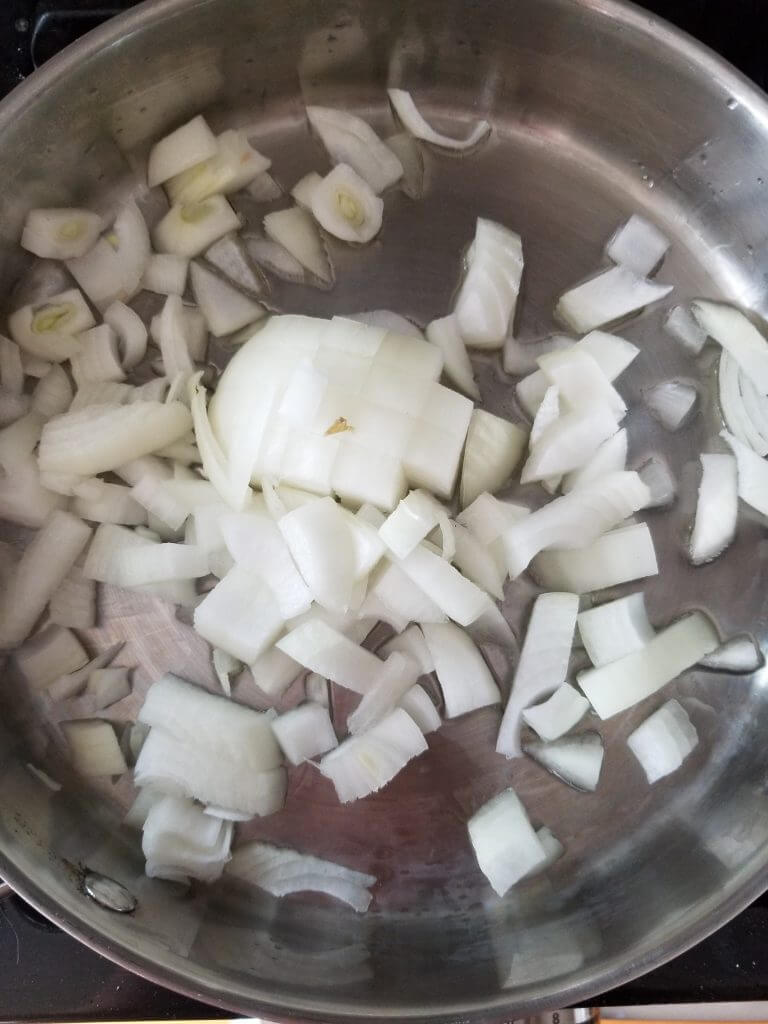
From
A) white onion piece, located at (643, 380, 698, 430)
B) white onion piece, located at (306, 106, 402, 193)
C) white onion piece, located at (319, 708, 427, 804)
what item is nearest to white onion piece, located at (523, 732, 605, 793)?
white onion piece, located at (319, 708, 427, 804)

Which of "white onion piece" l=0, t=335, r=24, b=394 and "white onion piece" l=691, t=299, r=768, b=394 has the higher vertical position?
"white onion piece" l=0, t=335, r=24, b=394

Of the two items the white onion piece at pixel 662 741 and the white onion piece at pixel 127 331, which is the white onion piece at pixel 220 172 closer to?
the white onion piece at pixel 127 331

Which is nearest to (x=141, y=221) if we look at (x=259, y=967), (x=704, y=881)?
(x=259, y=967)

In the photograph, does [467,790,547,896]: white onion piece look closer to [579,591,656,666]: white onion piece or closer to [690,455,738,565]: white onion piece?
[579,591,656,666]: white onion piece

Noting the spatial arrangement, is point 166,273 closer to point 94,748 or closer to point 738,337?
point 94,748

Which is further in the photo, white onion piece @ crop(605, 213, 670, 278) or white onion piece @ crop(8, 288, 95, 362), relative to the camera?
white onion piece @ crop(605, 213, 670, 278)

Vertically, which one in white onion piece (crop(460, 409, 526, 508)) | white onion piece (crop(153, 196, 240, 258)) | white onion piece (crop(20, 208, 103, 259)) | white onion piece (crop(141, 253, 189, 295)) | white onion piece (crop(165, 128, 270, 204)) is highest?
white onion piece (crop(20, 208, 103, 259))

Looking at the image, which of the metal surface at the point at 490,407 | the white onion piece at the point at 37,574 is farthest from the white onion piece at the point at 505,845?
the white onion piece at the point at 37,574
